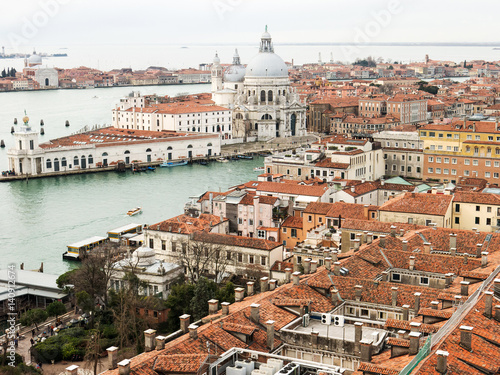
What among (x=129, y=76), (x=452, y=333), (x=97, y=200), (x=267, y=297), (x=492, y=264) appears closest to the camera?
(x=452, y=333)

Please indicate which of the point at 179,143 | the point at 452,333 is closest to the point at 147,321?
the point at 452,333

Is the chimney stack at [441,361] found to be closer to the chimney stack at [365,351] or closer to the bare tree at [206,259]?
the chimney stack at [365,351]

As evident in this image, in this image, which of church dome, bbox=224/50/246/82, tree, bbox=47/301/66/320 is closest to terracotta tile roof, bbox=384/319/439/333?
tree, bbox=47/301/66/320

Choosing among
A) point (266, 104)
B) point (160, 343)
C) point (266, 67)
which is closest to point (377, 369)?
point (160, 343)

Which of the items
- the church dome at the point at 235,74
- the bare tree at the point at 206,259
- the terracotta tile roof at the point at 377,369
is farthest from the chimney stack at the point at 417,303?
the church dome at the point at 235,74

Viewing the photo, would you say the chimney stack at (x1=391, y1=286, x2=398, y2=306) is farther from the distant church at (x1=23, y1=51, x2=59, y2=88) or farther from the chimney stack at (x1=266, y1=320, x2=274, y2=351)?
the distant church at (x1=23, y1=51, x2=59, y2=88)

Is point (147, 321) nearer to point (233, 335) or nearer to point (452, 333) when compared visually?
point (233, 335)
